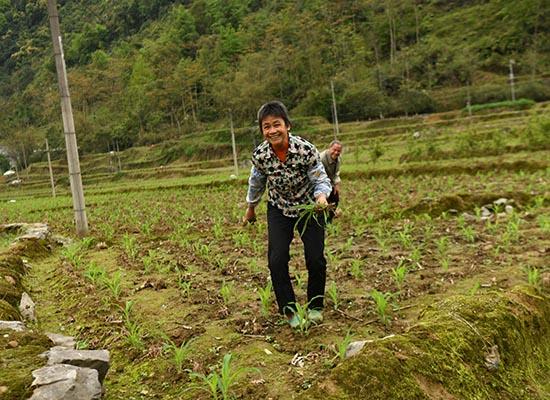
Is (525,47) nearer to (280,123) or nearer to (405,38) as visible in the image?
(405,38)

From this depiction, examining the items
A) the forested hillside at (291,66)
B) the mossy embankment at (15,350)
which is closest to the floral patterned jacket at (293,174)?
the mossy embankment at (15,350)

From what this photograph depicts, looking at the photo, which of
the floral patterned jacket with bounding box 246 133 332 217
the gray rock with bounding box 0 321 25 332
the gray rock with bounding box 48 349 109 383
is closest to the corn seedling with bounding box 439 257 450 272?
the floral patterned jacket with bounding box 246 133 332 217

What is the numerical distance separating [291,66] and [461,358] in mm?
53758

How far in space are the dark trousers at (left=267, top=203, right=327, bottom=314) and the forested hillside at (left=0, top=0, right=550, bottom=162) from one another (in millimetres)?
36622

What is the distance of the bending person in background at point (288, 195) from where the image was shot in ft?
11.5

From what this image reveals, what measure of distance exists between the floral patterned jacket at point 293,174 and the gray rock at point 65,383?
5.72 ft

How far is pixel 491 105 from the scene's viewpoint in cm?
3684

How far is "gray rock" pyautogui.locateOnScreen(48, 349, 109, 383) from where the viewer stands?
8.76 ft

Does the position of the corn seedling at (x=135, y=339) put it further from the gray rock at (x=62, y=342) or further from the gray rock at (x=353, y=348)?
the gray rock at (x=353, y=348)

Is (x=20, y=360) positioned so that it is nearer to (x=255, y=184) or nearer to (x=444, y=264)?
(x=255, y=184)

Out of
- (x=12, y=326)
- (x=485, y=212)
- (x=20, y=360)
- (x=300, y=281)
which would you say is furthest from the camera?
(x=485, y=212)

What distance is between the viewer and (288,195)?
368 centimetres

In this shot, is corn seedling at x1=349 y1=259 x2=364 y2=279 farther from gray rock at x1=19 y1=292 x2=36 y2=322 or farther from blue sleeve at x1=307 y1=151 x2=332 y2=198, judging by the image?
gray rock at x1=19 y1=292 x2=36 y2=322

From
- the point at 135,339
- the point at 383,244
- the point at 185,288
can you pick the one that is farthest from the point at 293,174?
the point at 383,244
